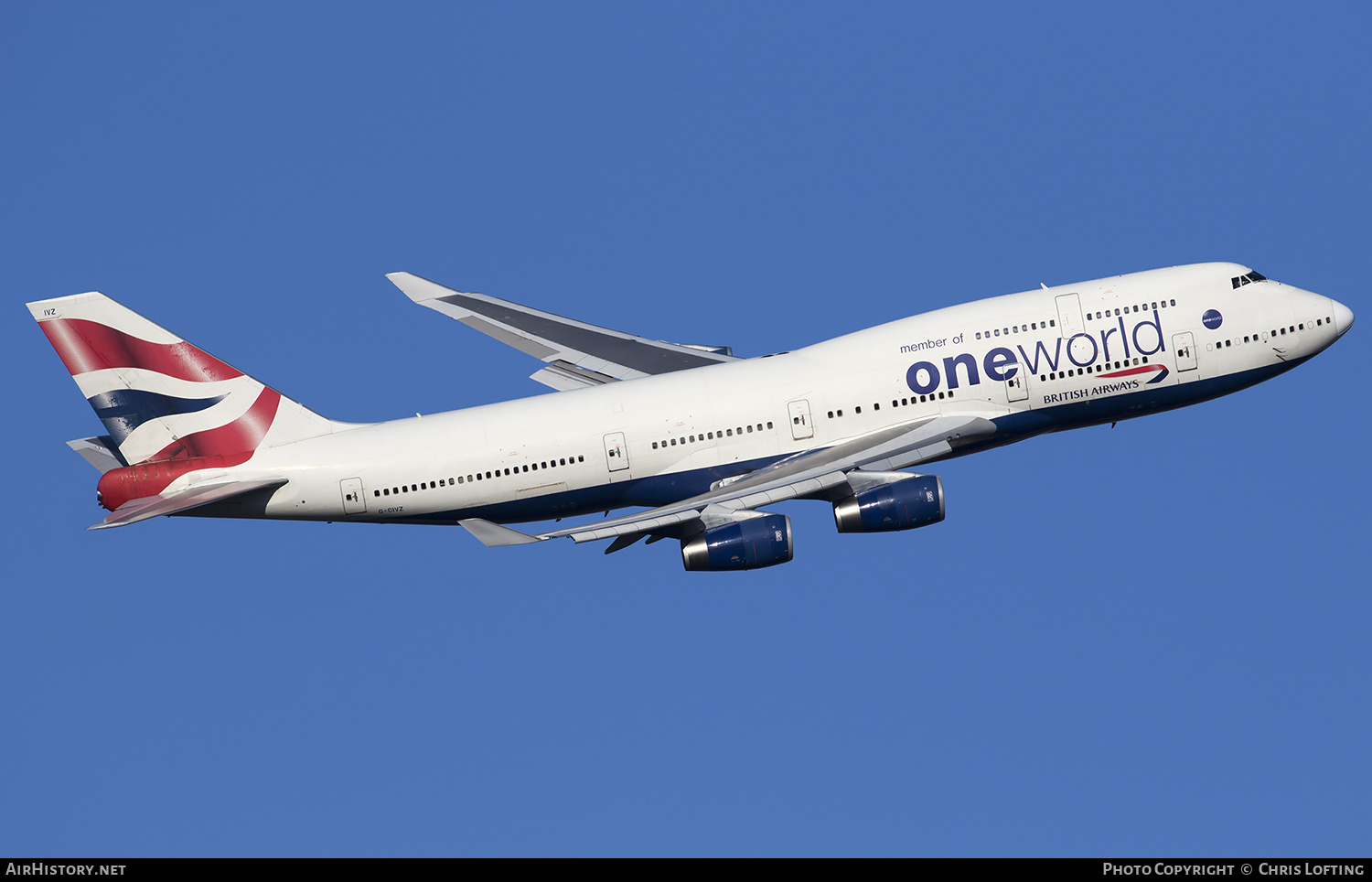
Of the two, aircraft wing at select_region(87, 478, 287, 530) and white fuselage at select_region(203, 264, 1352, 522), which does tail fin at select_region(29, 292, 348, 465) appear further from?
white fuselage at select_region(203, 264, 1352, 522)

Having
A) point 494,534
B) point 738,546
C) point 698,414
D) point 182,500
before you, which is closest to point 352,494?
point 182,500

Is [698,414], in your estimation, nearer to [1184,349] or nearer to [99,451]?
[1184,349]

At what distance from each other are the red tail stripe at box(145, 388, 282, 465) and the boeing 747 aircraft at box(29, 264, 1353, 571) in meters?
0.05

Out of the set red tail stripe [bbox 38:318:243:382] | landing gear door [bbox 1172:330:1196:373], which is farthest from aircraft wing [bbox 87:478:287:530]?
landing gear door [bbox 1172:330:1196:373]

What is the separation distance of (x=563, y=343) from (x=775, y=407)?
971cm

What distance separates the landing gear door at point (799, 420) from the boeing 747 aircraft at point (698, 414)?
38 mm

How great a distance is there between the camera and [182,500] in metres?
48.3

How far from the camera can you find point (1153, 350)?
4984 centimetres

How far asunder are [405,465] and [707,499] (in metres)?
9.25

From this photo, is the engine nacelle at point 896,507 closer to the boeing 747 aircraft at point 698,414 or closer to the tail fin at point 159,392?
the boeing 747 aircraft at point 698,414
